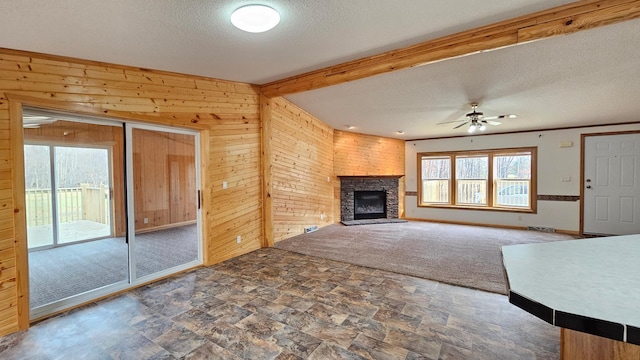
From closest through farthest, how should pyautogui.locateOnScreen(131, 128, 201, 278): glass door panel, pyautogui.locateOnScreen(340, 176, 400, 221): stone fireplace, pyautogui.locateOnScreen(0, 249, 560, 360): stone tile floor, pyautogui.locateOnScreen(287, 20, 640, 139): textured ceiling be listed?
pyautogui.locateOnScreen(0, 249, 560, 360): stone tile floor
pyautogui.locateOnScreen(287, 20, 640, 139): textured ceiling
pyautogui.locateOnScreen(131, 128, 201, 278): glass door panel
pyautogui.locateOnScreen(340, 176, 400, 221): stone fireplace

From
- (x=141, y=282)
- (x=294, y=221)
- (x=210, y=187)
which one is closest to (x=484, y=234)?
(x=294, y=221)

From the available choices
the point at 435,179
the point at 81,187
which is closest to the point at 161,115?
the point at 81,187

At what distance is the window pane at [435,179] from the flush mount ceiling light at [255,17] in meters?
6.67

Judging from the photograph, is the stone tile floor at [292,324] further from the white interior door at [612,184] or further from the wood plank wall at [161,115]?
the white interior door at [612,184]

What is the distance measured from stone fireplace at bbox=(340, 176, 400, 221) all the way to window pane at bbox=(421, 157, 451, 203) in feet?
2.85

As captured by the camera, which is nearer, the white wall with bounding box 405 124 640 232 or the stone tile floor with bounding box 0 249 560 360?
the stone tile floor with bounding box 0 249 560 360

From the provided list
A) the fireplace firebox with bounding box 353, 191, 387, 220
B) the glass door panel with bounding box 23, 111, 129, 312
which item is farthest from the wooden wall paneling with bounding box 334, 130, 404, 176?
the glass door panel with bounding box 23, 111, 129, 312

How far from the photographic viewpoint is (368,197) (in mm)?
7570

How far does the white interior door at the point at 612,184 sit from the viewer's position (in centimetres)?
532

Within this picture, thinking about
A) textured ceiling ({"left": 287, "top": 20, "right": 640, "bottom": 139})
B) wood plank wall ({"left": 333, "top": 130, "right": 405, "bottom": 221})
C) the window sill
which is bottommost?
the window sill

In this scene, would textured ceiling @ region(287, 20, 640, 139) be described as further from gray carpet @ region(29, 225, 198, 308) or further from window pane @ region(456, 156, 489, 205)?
gray carpet @ region(29, 225, 198, 308)

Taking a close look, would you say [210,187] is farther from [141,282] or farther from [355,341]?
[355,341]

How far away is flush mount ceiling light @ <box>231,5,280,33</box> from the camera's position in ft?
6.49

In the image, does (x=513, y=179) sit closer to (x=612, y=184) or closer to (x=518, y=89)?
(x=612, y=184)
